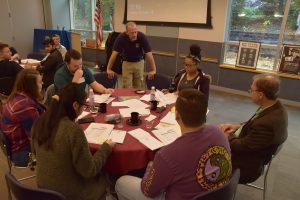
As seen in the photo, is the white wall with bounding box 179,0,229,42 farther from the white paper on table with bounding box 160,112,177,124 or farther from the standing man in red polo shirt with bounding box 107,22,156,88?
the white paper on table with bounding box 160,112,177,124

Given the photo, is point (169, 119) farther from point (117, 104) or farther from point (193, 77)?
point (193, 77)

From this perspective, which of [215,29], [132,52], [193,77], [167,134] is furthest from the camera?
[215,29]

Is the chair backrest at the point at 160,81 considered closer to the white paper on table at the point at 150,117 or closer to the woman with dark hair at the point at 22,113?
the white paper on table at the point at 150,117

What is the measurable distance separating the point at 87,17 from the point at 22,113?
6.65m

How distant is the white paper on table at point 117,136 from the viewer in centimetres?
179

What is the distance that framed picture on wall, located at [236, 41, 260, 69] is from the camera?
5125mm

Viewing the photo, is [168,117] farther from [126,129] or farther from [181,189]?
[181,189]

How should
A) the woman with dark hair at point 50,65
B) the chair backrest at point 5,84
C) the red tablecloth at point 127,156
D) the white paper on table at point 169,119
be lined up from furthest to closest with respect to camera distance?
the woman with dark hair at point 50,65 → the chair backrest at point 5,84 → the white paper on table at point 169,119 → the red tablecloth at point 127,156

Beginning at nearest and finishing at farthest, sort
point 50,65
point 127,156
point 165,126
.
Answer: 1. point 127,156
2. point 165,126
3. point 50,65

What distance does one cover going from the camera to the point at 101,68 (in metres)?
6.95

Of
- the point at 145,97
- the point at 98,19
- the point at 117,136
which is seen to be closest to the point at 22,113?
the point at 117,136

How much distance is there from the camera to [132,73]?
403cm

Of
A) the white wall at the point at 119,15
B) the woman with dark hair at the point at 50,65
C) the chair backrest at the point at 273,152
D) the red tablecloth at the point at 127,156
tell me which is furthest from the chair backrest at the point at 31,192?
the white wall at the point at 119,15

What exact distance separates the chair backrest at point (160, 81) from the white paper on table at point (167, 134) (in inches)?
57.3
